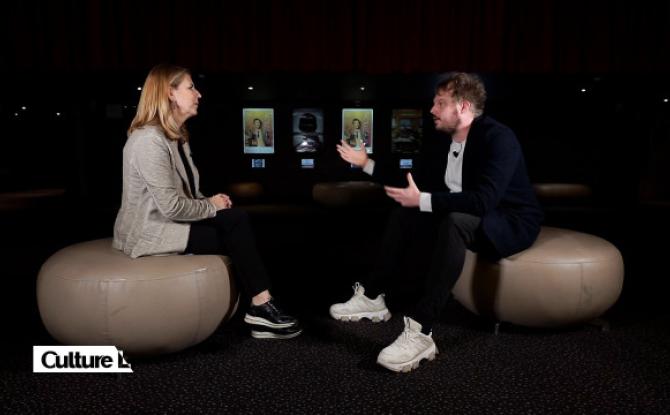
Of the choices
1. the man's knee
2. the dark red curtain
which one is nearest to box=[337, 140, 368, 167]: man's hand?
the man's knee

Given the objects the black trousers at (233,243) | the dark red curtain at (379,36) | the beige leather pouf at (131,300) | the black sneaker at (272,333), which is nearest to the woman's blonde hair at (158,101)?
the black trousers at (233,243)

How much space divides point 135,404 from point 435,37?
13.6ft

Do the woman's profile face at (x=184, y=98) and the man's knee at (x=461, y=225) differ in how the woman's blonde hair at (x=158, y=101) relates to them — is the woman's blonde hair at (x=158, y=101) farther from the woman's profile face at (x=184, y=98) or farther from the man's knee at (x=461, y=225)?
the man's knee at (x=461, y=225)

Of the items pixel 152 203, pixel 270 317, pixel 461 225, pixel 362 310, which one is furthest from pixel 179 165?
pixel 461 225

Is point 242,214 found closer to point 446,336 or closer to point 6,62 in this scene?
point 446,336

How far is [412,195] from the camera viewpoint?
215cm

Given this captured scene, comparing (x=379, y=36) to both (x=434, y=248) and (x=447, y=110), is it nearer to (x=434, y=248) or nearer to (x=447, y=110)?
(x=447, y=110)

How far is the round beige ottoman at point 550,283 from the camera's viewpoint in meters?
2.21

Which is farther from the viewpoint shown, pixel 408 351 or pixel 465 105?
pixel 465 105

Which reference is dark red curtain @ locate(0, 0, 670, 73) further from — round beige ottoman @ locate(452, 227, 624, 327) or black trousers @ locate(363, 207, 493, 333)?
round beige ottoman @ locate(452, 227, 624, 327)

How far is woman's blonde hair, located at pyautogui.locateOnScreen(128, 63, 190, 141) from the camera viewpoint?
2.20m

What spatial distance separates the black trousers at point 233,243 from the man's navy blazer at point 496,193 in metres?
0.85

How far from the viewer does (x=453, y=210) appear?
217 cm

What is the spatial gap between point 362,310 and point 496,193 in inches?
37.2
